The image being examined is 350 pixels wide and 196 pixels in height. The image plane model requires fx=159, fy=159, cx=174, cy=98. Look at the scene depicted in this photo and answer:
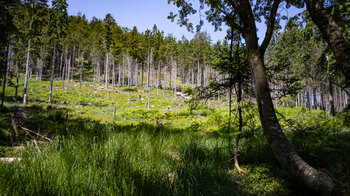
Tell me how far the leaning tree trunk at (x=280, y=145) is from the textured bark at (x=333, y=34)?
0.88 m

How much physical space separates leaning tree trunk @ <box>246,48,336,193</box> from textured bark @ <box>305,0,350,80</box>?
0.88 meters

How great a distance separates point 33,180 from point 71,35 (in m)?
48.7

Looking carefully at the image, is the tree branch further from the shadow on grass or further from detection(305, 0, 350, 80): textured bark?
the shadow on grass

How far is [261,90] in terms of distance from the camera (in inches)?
91.7

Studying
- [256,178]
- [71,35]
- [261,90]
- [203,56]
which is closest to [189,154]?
[256,178]

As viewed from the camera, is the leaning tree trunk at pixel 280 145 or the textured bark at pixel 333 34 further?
the textured bark at pixel 333 34

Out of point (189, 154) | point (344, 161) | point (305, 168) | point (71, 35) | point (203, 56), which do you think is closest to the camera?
point (305, 168)

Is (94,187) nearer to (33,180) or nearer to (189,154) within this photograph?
(33,180)

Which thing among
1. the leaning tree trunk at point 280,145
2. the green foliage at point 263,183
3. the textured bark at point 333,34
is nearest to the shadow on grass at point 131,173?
the green foliage at point 263,183

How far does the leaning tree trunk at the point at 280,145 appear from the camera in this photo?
178 cm

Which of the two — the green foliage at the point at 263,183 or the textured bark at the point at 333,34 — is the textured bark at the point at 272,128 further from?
the textured bark at the point at 333,34

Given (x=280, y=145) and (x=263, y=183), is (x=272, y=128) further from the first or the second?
(x=263, y=183)

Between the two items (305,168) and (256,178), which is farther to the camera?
(256,178)

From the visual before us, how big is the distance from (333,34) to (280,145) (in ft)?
5.47
